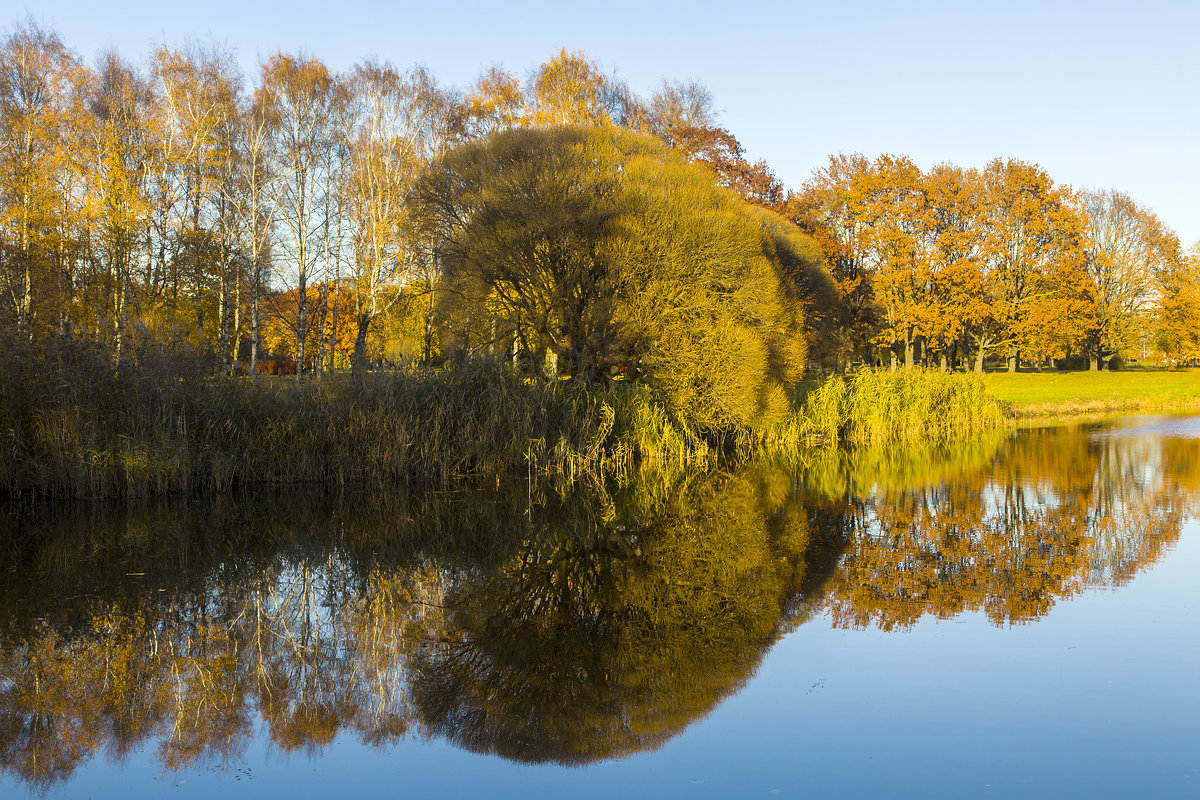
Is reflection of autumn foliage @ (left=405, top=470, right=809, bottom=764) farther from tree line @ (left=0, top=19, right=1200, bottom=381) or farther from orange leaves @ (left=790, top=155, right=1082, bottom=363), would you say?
orange leaves @ (left=790, top=155, right=1082, bottom=363)

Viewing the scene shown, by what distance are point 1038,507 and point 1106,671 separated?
588 cm

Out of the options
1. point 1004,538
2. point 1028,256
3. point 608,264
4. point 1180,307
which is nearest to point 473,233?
point 608,264

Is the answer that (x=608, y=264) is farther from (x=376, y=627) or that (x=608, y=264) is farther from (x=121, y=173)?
(x=121, y=173)

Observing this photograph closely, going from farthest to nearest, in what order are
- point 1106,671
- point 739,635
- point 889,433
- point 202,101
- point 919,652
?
point 202,101
point 889,433
point 739,635
point 919,652
point 1106,671

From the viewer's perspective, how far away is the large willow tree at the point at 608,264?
1531 cm

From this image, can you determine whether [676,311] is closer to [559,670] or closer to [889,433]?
[889,433]

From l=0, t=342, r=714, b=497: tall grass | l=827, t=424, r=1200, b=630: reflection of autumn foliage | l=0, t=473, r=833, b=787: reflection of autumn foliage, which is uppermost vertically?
l=0, t=342, r=714, b=497: tall grass

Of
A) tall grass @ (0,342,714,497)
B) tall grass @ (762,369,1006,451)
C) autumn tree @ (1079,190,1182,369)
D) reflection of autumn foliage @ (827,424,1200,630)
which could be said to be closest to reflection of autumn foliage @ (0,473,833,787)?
reflection of autumn foliage @ (827,424,1200,630)

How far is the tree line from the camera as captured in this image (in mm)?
15883

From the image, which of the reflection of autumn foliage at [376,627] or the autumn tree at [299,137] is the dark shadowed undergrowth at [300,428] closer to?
the reflection of autumn foliage at [376,627]

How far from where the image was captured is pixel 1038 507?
33.7ft

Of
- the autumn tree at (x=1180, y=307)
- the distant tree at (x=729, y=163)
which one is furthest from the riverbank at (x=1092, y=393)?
the distant tree at (x=729, y=163)

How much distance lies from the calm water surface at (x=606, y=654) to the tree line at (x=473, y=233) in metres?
6.13

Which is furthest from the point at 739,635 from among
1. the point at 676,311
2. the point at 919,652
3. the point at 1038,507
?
the point at 676,311
